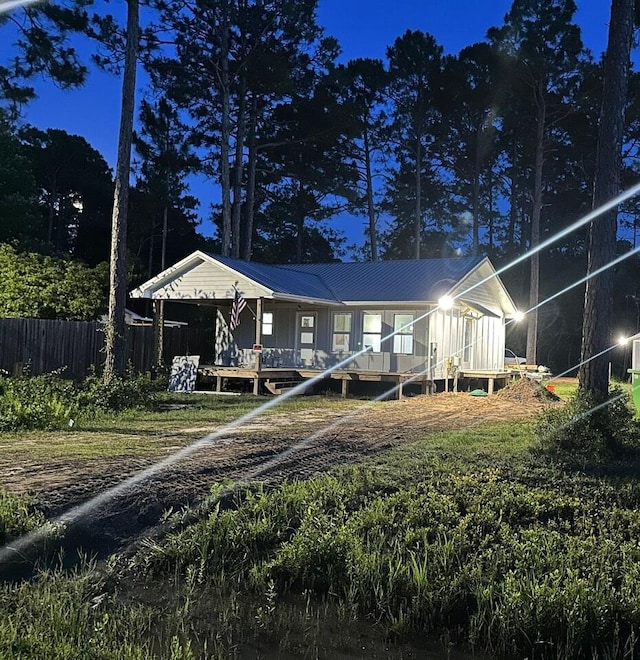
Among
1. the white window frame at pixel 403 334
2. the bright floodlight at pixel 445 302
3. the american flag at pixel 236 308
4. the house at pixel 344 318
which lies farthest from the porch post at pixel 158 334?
the bright floodlight at pixel 445 302

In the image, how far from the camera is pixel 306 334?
18.9m

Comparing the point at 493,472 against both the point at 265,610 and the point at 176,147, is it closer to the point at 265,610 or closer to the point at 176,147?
the point at 265,610

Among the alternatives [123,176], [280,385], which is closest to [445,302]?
[280,385]

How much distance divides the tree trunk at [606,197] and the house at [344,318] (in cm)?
787

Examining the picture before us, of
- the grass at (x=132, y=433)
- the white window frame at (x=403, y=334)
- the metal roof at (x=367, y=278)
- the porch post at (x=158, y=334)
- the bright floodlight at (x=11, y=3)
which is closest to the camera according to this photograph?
the grass at (x=132, y=433)

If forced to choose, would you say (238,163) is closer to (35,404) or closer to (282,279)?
(282,279)

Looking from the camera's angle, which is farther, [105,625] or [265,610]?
[265,610]

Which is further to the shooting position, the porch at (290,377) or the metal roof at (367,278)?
the metal roof at (367,278)

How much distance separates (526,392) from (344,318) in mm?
5555

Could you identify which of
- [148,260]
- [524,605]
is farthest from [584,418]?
[148,260]

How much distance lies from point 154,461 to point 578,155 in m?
30.2

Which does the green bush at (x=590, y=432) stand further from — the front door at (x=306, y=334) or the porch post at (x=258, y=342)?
the front door at (x=306, y=334)

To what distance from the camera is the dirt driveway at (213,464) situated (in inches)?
195

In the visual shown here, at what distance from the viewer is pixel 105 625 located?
3160mm
